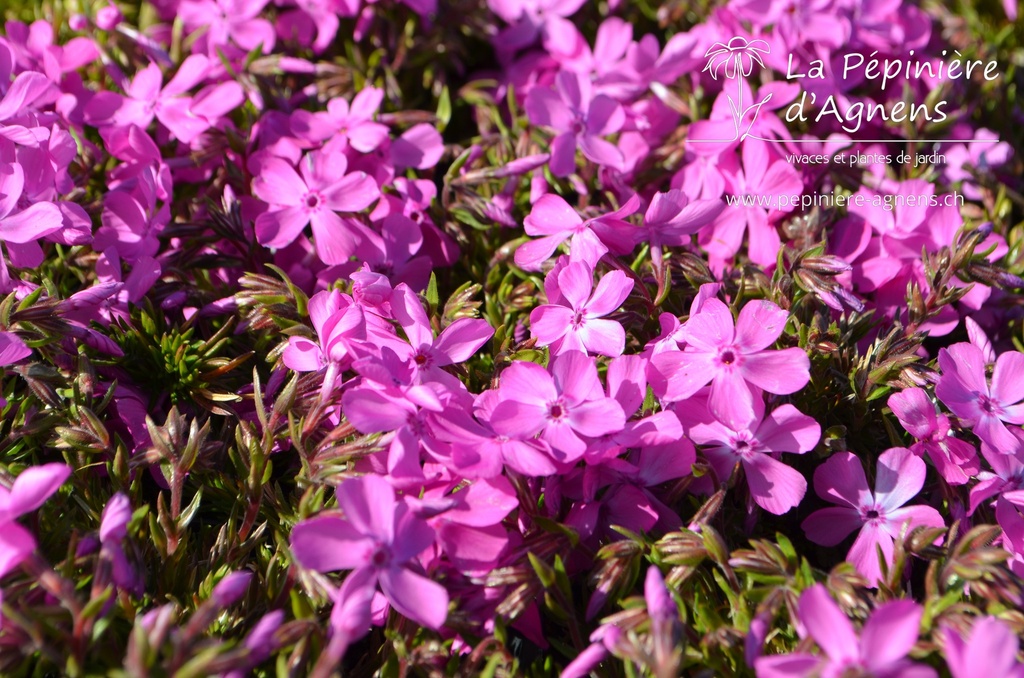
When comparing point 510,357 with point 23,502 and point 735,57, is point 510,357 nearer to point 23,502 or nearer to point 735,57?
point 23,502

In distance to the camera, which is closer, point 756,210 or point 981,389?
point 981,389

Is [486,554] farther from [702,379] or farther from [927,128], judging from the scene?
[927,128]

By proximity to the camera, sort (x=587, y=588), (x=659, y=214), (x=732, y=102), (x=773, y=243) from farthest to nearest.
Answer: (x=732, y=102) < (x=773, y=243) < (x=659, y=214) < (x=587, y=588)

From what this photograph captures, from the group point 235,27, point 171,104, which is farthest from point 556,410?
point 235,27

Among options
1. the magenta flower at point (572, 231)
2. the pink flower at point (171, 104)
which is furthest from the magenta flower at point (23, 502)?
the pink flower at point (171, 104)

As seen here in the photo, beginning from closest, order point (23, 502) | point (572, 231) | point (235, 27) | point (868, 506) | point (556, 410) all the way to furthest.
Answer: point (23, 502) < point (556, 410) < point (868, 506) < point (572, 231) < point (235, 27)

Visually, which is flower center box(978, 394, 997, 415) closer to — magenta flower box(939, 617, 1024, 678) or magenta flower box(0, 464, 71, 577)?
magenta flower box(939, 617, 1024, 678)

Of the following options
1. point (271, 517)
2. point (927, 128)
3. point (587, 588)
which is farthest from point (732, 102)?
point (271, 517)

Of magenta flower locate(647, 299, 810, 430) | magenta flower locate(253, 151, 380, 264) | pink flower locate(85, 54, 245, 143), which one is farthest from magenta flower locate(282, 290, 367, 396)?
pink flower locate(85, 54, 245, 143)
